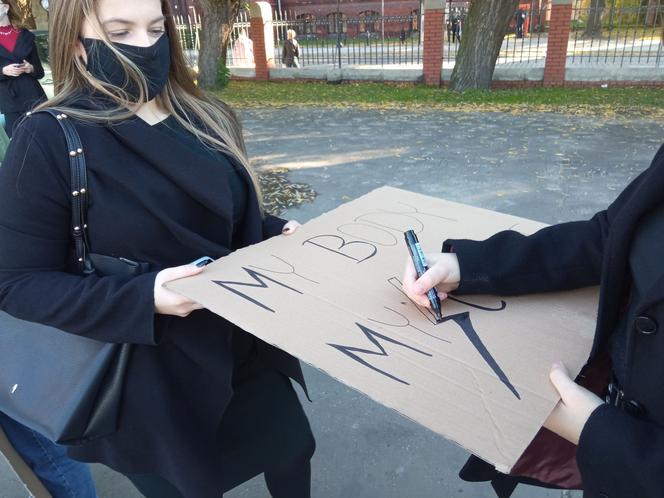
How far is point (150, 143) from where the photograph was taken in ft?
4.36

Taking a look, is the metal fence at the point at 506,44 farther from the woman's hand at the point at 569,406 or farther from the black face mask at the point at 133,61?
the woman's hand at the point at 569,406

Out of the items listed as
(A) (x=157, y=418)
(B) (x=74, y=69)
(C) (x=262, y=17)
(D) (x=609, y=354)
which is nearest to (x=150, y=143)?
(B) (x=74, y=69)

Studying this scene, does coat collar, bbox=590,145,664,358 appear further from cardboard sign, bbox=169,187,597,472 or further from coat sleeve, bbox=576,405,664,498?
coat sleeve, bbox=576,405,664,498

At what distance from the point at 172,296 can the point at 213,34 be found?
1426cm

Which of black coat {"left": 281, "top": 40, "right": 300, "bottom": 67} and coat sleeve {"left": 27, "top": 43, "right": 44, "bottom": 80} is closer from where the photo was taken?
coat sleeve {"left": 27, "top": 43, "right": 44, "bottom": 80}

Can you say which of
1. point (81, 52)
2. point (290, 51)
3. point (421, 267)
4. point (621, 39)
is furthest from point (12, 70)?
point (621, 39)

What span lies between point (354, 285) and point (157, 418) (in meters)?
0.61

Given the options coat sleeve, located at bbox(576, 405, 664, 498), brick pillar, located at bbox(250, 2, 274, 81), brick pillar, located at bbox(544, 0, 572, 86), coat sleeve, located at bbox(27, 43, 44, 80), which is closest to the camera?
coat sleeve, located at bbox(576, 405, 664, 498)

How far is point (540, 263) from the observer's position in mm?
1190

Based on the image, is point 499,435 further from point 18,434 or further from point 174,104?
point 18,434

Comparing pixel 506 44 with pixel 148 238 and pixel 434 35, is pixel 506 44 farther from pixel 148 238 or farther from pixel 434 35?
pixel 148 238

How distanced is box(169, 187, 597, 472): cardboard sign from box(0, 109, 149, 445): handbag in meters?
0.26

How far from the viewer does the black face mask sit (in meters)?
1.32

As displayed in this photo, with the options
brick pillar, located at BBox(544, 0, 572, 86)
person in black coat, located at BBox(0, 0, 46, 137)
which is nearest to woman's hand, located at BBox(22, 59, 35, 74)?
person in black coat, located at BBox(0, 0, 46, 137)
